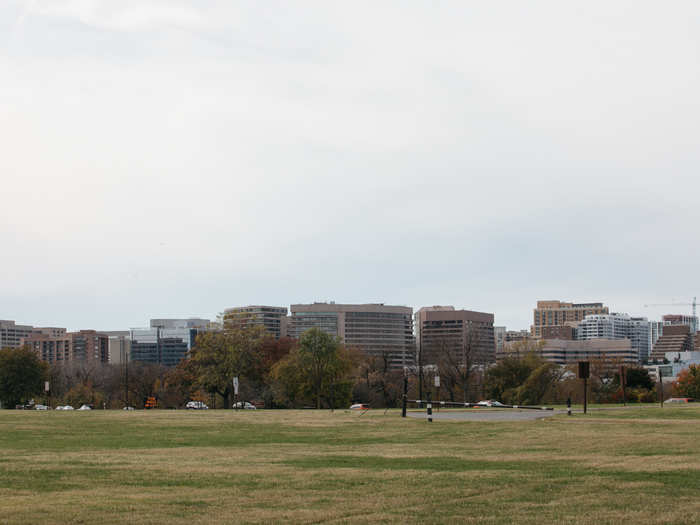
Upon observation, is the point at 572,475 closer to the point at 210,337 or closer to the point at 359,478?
the point at 359,478

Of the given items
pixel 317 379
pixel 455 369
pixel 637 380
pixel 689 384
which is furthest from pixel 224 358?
pixel 689 384

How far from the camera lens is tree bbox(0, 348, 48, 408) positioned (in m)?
106

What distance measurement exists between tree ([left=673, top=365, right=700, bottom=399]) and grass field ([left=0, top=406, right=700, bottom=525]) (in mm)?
72108

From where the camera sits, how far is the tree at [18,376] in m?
106

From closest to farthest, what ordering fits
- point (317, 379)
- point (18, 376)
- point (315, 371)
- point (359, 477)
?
point (359, 477)
point (317, 379)
point (315, 371)
point (18, 376)

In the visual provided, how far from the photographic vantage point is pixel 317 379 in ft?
299

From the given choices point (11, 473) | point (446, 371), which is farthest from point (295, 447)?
point (446, 371)

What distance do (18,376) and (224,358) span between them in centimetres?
2455

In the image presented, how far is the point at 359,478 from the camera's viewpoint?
17906mm

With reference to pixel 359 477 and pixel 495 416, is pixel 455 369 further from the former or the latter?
pixel 359 477

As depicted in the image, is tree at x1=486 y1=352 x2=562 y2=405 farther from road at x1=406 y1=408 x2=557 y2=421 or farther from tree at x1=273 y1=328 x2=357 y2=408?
road at x1=406 y1=408 x2=557 y2=421

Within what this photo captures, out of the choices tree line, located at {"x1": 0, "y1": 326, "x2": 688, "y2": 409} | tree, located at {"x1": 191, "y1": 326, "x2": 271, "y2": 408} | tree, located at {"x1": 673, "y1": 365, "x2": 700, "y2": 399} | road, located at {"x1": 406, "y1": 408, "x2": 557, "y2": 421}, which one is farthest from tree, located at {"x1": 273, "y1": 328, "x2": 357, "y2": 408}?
road, located at {"x1": 406, "y1": 408, "x2": 557, "y2": 421}

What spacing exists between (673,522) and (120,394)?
4953 inches

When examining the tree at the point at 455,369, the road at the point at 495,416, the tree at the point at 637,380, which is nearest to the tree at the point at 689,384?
the tree at the point at 637,380
